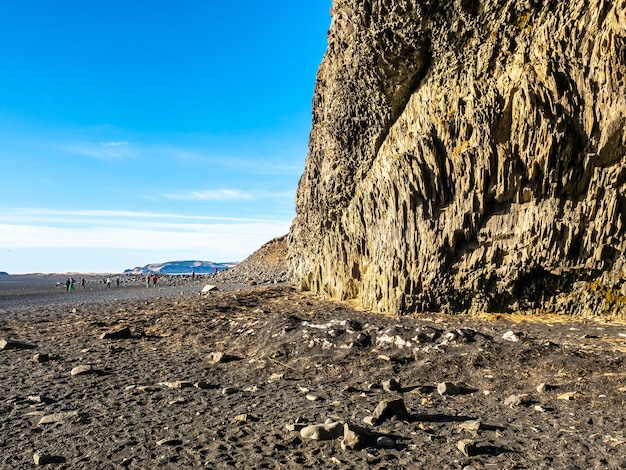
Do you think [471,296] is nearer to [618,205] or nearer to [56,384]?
[618,205]

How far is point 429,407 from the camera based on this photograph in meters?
7.78

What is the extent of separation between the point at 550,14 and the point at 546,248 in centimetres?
785

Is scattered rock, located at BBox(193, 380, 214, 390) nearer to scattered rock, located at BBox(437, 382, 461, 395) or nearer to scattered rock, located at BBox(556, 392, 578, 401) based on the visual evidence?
scattered rock, located at BBox(437, 382, 461, 395)

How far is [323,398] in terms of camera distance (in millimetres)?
8477

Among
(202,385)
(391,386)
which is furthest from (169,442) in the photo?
(391,386)

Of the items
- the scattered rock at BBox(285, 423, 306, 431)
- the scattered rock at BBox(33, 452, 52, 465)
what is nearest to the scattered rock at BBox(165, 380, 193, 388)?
the scattered rock at BBox(285, 423, 306, 431)

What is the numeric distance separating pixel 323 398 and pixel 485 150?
11393 mm

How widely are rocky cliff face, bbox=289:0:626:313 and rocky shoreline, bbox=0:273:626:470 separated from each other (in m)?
2.34

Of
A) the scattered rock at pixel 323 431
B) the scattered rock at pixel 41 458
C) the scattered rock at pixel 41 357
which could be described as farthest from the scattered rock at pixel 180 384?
the scattered rock at pixel 41 357

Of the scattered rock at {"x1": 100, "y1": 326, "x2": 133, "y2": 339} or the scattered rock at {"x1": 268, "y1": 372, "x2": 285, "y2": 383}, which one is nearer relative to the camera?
the scattered rock at {"x1": 268, "y1": 372, "x2": 285, "y2": 383}

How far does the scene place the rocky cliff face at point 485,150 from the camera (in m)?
14.0

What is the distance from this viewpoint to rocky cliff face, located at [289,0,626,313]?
45.8ft

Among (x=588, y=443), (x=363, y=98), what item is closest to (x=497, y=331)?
(x=588, y=443)

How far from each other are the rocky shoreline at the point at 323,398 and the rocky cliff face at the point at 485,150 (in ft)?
7.69
